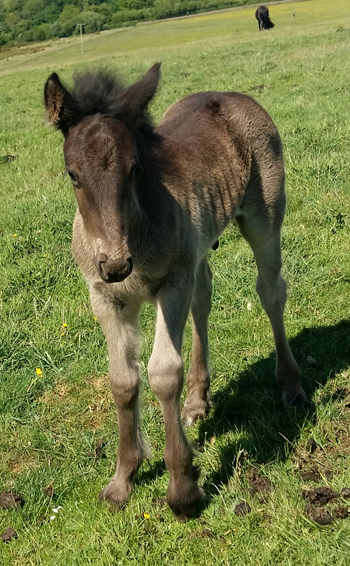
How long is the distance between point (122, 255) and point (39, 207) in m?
4.96

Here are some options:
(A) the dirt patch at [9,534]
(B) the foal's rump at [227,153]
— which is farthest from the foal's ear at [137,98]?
(A) the dirt patch at [9,534]

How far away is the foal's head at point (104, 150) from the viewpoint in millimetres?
2779

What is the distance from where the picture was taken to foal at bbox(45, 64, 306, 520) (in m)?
2.87

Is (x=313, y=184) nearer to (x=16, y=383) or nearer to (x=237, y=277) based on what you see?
(x=237, y=277)

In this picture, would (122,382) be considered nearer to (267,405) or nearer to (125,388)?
(125,388)

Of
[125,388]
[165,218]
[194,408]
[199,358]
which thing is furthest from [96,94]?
[194,408]

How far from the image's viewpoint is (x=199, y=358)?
4438 mm

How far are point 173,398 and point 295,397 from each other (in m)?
1.21

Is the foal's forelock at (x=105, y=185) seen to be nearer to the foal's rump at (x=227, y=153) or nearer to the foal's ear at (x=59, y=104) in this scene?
the foal's ear at (x=59, y=104)

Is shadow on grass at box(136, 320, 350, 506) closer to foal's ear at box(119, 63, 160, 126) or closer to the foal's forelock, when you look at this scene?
the foal's forelock

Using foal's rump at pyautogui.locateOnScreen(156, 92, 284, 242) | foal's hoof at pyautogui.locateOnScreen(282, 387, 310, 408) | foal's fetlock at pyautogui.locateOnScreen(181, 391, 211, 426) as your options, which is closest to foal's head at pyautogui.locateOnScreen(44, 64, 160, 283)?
foal's rump at pyautogui.locateOnScreen(156, 92, 284, 242)

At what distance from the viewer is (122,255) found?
273 centimetres

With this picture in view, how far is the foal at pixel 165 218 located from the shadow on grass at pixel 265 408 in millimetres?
151

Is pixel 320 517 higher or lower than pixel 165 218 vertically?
lower
